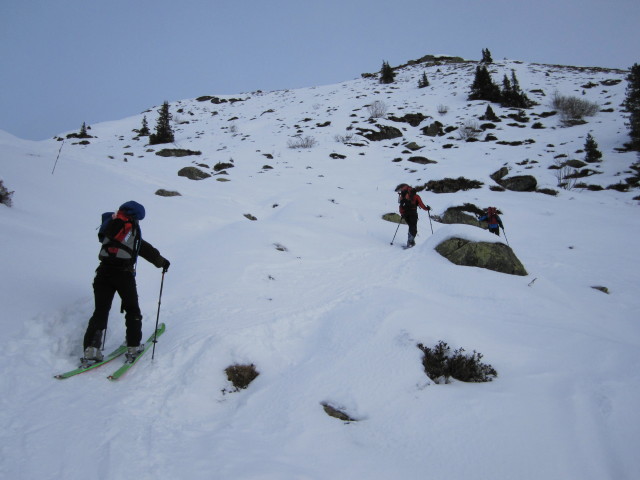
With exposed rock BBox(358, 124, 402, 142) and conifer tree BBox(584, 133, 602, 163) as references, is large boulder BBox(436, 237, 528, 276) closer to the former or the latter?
conifer tree BBox(584, 133, 602, 163)

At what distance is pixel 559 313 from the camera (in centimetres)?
553

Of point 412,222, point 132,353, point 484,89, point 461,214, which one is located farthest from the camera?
point 484,89

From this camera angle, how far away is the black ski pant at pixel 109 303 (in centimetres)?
375

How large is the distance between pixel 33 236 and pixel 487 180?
72.2 feet

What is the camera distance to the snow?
240 centimetres

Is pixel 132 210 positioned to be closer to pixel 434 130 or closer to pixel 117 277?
pixel 117 277

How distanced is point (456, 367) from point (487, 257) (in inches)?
201

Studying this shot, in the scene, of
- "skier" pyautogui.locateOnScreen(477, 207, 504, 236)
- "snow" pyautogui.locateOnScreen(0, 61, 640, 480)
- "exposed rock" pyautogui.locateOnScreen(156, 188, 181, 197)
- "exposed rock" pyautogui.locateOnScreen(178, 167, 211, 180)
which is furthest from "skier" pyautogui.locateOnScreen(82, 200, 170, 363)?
"exposed rock" pyautogui.locateOnScreen(178, 167, 211, 180)

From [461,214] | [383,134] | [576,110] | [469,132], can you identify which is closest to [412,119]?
[383,134]

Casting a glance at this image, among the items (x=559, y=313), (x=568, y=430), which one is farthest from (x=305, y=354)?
(x=559, y=313)

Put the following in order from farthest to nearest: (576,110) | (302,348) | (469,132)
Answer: (469,132)
(576,110)
(302,348)

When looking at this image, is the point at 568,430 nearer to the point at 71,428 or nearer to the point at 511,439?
the point at 511,439

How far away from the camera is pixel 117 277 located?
155 inches

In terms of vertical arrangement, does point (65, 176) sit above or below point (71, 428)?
above
